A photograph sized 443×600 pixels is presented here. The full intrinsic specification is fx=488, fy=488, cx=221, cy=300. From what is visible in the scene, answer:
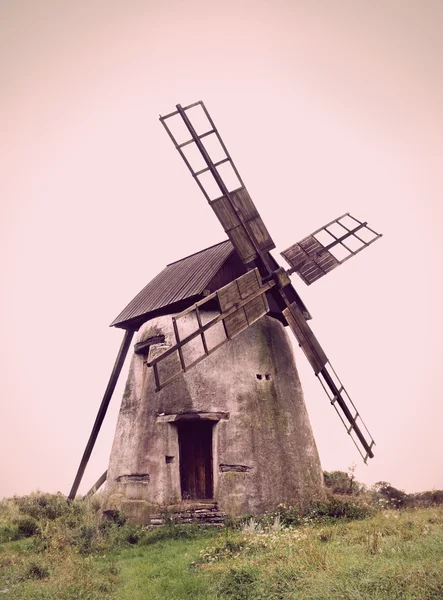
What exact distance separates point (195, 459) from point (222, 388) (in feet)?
5.54

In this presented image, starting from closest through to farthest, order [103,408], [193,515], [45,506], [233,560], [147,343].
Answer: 1. [233,560]
2. [193,515]
3. [147,343]
4. [45,506]
5. [103,408]

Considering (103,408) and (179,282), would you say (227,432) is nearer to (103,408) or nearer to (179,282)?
(179,282)

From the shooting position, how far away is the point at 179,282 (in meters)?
12.3

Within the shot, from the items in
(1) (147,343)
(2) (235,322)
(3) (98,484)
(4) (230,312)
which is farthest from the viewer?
(3) (98,484)

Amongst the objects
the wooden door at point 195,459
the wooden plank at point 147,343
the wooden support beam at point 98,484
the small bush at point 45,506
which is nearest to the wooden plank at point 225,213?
the wooden plank at point 147,343

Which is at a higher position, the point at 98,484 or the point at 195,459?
the point at 195,459

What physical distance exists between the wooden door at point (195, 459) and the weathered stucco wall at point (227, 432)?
0.48 m

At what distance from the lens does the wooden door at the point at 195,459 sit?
34.6 ft

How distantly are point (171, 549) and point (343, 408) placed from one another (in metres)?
5.39

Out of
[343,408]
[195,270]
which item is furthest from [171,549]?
[195,270]

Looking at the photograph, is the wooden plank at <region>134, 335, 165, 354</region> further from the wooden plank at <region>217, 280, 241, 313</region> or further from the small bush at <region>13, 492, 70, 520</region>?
the small bush at <region>13, 492, 70, 520</region>

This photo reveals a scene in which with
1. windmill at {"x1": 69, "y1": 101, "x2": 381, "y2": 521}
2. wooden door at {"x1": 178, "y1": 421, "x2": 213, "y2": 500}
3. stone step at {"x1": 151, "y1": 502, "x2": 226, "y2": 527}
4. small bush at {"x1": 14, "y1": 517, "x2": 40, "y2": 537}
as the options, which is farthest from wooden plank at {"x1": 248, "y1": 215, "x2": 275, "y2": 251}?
small bush at {"x1": 14, "y1": 517, "x2": 40, "y2": 537}

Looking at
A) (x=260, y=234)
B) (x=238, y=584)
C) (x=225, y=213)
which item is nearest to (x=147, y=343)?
(x=225, y=213)

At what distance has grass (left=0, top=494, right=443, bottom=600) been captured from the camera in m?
5.10
